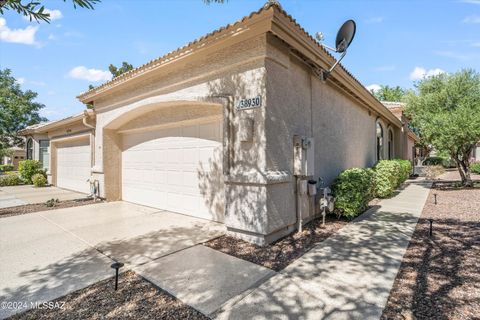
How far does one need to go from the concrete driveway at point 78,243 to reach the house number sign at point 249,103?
2.72 m

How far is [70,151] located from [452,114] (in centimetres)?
1786

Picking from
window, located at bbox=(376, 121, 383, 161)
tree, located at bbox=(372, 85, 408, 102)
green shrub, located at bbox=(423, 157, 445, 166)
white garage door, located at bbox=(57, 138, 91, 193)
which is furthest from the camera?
tree, located at bbox=(372, 85, 408, 102)

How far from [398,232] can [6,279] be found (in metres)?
6.98

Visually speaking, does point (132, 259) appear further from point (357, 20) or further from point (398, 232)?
point (357, 20)

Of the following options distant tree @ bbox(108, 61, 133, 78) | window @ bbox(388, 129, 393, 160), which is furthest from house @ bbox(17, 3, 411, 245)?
distant tree @ bbox(108, 61, 133, 78)

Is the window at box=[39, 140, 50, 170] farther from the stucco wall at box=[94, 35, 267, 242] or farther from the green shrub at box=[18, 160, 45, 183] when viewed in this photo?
the stucco wall at box=[94, 35, 267, 242]

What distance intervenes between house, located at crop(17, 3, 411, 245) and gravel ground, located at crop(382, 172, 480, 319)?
7.08ft

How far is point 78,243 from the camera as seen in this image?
4.88 metres

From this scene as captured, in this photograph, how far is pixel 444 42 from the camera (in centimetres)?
Answer: 746

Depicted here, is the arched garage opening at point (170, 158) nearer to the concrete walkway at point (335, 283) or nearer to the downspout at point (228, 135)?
the downspout at point (228, 135)

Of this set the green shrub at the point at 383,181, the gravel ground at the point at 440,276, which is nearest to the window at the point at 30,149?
the green shrub at the point at 383,181

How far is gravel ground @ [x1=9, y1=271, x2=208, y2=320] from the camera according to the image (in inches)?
105

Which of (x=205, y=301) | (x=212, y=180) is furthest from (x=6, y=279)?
(x=212, y=180)

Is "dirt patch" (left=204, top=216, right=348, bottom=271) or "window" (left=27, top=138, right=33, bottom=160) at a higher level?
"window" (left=27, top=138, right=33, bottom=160)
